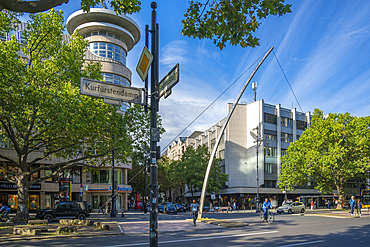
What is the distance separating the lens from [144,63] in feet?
23.1

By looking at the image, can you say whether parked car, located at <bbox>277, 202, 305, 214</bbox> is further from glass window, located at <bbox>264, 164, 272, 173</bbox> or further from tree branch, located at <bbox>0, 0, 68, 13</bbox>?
tree branch, located at <bbox>0, 0, 68, 13</bbox>

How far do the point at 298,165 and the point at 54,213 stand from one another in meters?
34.9

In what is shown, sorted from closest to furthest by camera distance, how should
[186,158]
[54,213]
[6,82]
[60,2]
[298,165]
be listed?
1. [60,2]
2. [6,82]
3. [54,213]
4. [298,165]
5. [186,158]

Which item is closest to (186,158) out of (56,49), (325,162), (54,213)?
(325,162)

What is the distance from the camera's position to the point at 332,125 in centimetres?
4431

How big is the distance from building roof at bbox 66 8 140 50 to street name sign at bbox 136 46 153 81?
148 feet

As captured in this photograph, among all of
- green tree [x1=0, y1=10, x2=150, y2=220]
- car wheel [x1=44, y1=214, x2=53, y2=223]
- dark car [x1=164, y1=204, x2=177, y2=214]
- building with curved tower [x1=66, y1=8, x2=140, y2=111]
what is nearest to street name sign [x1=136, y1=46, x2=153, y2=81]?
green tree [x1=0, y1=10, x2=150, y2=220]

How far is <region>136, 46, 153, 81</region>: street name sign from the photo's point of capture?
22.4 ft

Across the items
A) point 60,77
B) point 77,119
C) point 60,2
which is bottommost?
point 77,119

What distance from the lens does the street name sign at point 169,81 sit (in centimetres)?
680

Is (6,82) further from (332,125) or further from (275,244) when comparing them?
(332,125)

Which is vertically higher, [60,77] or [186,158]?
[60,77]

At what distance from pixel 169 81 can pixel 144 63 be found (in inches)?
28.9

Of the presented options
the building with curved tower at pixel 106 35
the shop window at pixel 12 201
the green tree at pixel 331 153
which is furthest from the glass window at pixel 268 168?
the shop window at pixel 12 201
